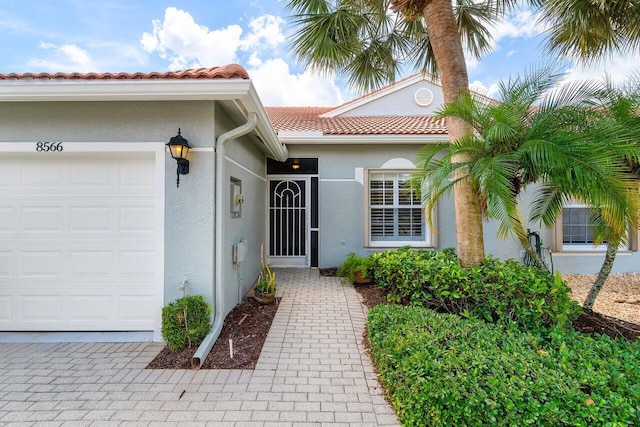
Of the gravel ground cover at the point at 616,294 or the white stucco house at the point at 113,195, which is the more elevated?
the white stucco house at the point at 113,195

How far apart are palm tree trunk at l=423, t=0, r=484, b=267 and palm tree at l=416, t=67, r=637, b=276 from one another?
0.28m

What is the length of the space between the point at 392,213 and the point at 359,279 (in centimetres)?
239

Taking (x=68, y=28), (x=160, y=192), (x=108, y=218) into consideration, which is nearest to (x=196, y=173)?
(x=160, y=192)

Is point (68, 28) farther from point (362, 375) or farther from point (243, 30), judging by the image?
point (362, 375)

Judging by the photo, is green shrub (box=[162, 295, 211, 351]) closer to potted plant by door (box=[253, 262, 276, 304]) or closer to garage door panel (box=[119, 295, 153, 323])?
garage door panel (box=[119, 295, 153, 323])

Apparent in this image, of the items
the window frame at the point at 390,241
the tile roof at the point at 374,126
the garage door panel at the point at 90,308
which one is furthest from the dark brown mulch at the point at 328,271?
the garage door panel at the point at 90,308

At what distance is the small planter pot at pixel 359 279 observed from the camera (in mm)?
7170

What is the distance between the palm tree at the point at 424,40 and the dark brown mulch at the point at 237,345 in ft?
11.2

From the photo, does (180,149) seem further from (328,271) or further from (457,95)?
(328,271)

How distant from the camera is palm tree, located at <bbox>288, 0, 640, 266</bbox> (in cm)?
476

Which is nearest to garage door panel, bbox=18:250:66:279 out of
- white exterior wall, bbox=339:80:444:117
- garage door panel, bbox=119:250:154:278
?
garage door panel, bbox=119:250:154:278

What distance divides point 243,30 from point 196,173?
8979 mm

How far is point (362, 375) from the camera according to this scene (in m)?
3.39

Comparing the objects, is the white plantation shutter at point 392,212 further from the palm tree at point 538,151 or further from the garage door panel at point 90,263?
the garage door panel at point 90,263
